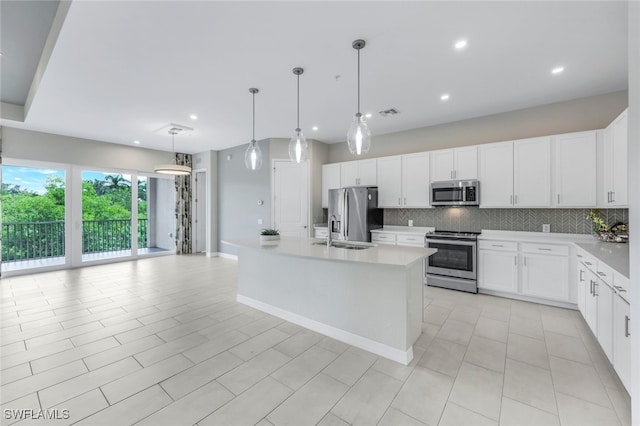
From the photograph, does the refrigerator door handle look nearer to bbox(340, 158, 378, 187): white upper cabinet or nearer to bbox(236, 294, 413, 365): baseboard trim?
bbox(340, 158, 378, 187): white upper cabinet

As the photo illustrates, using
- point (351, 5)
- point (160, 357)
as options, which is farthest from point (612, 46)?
point (160, 357)

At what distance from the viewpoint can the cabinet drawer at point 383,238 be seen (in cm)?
496

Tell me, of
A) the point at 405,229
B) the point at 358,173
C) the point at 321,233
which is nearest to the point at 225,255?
the point at 321,233

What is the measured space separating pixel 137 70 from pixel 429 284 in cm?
514

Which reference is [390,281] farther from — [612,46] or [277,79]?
[612,46]

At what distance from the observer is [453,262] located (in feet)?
14.2

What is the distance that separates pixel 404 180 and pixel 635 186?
3810 millimetres

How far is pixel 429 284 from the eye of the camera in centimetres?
459

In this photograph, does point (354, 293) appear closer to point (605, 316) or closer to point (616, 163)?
point (605, 316)

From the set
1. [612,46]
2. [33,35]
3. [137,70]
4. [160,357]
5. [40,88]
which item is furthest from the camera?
[40,88]

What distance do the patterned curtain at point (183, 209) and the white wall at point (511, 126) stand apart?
5436mm

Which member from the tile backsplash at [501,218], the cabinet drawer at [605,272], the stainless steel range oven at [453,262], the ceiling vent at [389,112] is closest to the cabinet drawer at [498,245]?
the stainless steel range oven at [453,262]

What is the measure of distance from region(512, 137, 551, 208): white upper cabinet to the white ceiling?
0.68m

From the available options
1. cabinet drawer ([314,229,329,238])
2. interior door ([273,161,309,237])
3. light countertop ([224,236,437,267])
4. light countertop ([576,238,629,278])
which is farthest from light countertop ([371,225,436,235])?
light countertop ([576,238,629,278])
